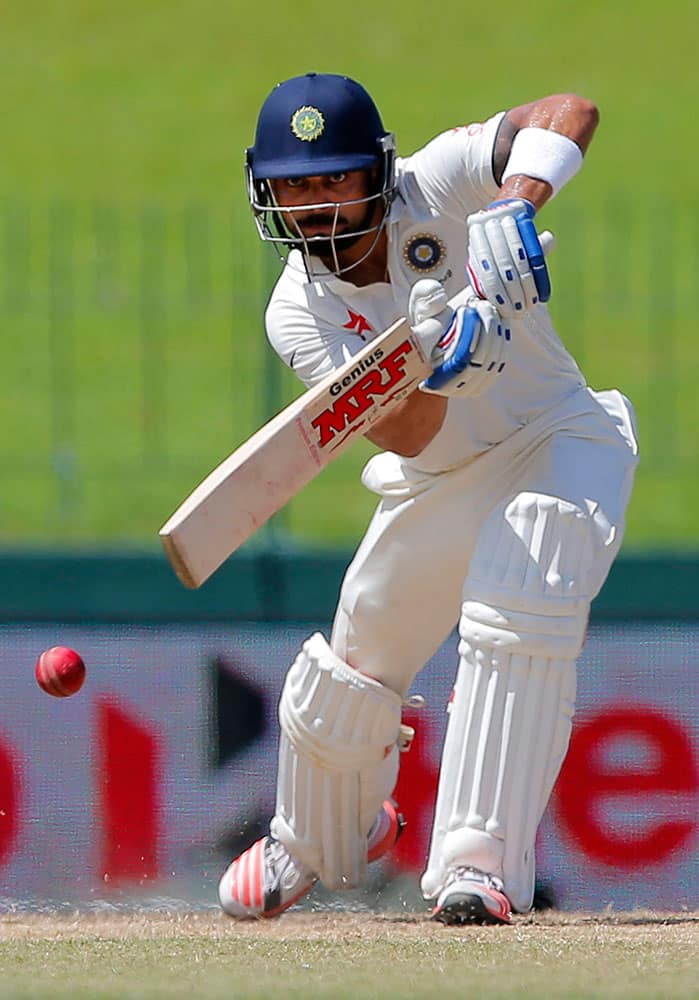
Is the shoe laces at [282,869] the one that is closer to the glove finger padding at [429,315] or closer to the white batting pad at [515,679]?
the white batting pad at [515,679]

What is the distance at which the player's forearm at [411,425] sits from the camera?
3.95m

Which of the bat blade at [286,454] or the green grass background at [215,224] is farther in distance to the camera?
the green grass background at [215,224]

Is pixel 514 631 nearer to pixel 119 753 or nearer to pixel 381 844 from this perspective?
pixel 381 844

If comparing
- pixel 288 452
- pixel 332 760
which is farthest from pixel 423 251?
pixel 332 760

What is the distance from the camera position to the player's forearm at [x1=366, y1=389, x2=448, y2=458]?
12.9ft

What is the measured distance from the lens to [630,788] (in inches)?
187

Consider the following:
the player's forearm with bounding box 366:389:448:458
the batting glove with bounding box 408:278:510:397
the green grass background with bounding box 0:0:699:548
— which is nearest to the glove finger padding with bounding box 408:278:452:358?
the batting glove with bounding box 408:278:510:397

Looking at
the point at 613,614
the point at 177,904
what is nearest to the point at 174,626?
the point at 177,904

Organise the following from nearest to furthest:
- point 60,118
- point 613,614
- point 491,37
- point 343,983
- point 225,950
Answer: point 343,983 → point 225,950 → point 613,614 → point 60,118 → point 491,37

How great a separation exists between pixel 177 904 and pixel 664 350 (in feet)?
32.0

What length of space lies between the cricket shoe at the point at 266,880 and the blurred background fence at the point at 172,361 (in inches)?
202

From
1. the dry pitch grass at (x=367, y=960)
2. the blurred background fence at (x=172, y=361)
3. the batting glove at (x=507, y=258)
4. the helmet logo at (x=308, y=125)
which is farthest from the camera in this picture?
the blurred background fence at (x=172, y=361)

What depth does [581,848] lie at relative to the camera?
15.5 feet

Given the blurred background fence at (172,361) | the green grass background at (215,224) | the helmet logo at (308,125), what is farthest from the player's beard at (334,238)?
the blurred background fence at (172,361)
